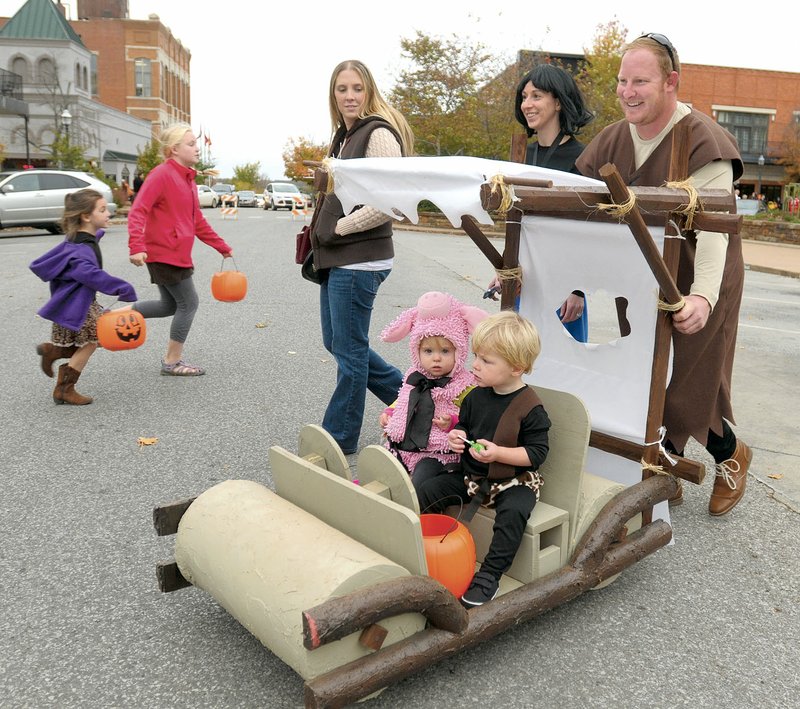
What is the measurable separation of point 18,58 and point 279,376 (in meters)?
48.5

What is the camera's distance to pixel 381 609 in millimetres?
2201

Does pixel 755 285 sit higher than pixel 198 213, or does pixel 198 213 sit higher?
pixel 198 213

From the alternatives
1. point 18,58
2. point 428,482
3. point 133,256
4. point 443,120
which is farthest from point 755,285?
point 18,58

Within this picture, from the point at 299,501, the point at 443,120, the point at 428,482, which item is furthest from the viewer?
the point at 443,120

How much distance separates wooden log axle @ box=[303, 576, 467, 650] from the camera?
81.9 inches

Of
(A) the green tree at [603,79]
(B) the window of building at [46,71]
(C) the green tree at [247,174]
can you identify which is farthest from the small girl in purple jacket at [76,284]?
(C) the green tree at [247,174]

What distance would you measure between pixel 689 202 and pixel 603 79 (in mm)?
29402

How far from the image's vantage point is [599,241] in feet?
10.7

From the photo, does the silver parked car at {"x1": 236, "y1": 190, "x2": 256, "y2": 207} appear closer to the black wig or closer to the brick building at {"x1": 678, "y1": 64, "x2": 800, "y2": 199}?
the brick building at {"x1": 678, "y1": 64, "x2": 800, "y2": 199}

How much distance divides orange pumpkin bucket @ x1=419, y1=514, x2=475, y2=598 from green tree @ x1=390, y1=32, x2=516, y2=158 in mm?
27612

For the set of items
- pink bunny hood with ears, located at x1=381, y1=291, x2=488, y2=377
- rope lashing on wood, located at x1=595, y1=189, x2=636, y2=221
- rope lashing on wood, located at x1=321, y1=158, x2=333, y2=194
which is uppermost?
rope lashing on wood, located at x1=321, y1=158, x2=333, y2=194

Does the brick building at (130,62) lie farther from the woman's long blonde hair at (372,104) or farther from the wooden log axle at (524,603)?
the wooden log axle at (524,603)

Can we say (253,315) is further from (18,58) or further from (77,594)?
(18,58)

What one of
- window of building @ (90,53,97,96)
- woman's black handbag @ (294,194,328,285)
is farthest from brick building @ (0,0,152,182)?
woman's black handbag @ (294,194,328,285)
